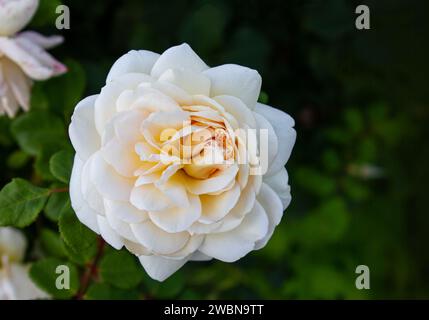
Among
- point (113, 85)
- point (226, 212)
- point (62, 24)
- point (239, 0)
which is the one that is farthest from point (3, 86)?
point (239, 0)

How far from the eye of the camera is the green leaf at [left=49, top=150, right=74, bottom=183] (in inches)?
26.8

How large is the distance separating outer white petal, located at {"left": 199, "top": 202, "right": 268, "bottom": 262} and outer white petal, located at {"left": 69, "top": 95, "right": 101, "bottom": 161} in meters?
0.16

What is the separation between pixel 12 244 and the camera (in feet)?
2.75

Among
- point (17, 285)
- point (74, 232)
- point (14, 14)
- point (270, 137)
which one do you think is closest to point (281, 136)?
point (270, 137)

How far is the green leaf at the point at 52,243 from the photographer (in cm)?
83

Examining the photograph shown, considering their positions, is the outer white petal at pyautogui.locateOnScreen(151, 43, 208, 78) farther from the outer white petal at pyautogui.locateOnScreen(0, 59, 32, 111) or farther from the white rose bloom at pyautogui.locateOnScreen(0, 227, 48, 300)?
the white rose bloom at pyautogui.locateOnScreen(0, 227, 48, 300)

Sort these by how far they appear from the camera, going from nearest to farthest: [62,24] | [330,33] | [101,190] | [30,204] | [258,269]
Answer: [101,190] < [30,204] < [62,24] < [330,33] < [258,269]

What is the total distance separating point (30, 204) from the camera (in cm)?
67

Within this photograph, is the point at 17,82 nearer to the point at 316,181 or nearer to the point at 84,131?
the point at 84,131

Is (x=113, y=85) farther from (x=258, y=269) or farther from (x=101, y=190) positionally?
(x=258, y=269)

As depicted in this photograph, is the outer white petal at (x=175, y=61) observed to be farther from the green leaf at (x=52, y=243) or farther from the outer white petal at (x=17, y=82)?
the green leaf at (x=52, y=243)

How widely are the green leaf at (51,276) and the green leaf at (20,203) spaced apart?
0.40ft

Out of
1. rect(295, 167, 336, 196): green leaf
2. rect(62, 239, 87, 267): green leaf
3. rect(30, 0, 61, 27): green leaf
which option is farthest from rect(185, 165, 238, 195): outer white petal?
rect(295, 167, 336, 196): green leaf

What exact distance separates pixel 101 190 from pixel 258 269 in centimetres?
85
